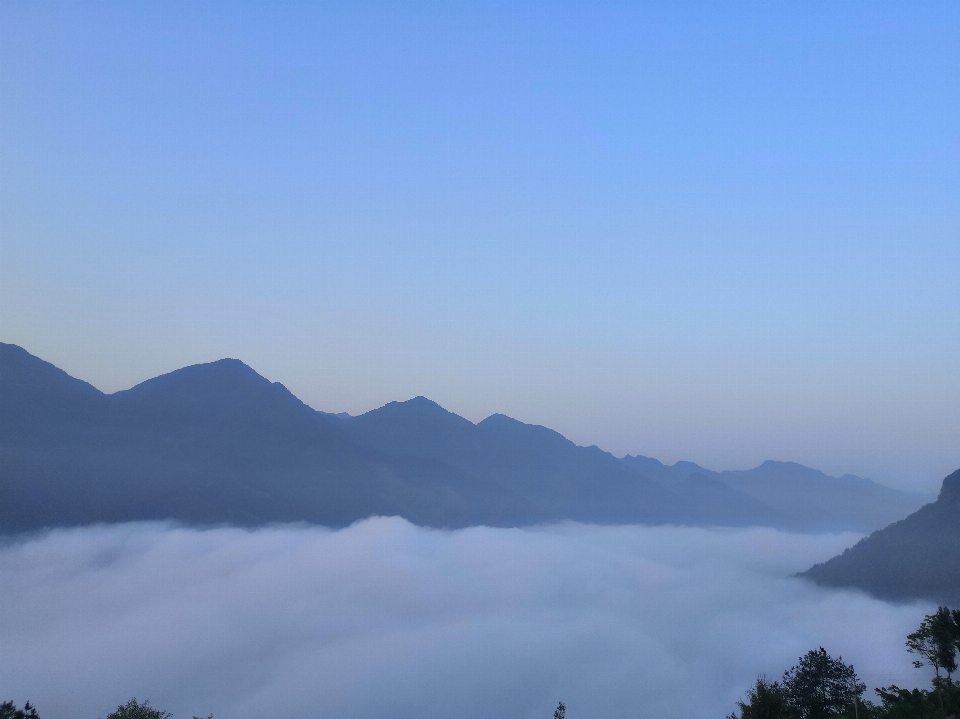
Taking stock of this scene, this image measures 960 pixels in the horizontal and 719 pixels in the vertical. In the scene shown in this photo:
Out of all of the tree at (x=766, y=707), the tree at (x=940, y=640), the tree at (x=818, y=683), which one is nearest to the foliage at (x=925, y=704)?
the tree at (x=940, y=640)

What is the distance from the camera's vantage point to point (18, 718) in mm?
72125

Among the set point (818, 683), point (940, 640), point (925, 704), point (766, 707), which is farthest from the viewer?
point (818, 683)

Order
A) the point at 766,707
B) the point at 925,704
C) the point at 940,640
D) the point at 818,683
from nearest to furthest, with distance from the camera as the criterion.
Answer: the point at 925,704 < the point at 766,707 < the point at 940,640 < the point at 818,683

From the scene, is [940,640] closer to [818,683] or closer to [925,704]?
[925,704]

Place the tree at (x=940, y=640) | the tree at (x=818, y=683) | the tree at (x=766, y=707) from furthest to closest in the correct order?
the tree at (x=818, y=683), the tree at (x=940, y=640), the tree at (x=766, y=707)

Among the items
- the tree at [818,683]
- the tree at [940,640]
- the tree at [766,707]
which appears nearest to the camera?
the tree at [766,707]

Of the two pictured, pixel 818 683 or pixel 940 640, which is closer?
pixel 940 640

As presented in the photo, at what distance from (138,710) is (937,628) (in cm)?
8755

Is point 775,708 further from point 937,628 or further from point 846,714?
point 937,628

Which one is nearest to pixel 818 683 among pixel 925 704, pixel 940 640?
pixel 940 640

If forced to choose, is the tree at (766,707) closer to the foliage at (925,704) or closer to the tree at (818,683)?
the foliage at (925,704)

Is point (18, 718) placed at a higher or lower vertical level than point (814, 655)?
higher

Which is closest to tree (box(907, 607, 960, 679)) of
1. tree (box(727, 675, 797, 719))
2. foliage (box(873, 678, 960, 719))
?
foliage (box(873, 678, 960, 719))

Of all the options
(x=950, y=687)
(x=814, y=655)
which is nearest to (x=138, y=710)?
(x=950, y=687)
